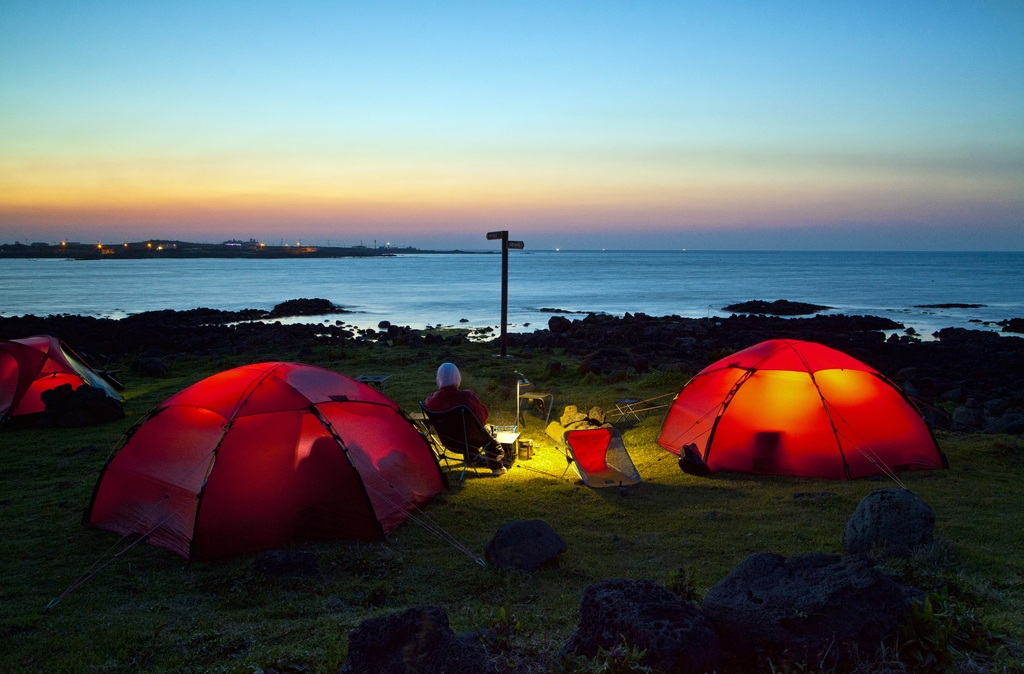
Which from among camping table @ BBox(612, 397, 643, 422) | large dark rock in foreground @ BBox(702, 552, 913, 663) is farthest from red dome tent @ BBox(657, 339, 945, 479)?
large dark rock in foreground @ BBox(702, 552, 913, 663)

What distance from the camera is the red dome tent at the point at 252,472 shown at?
21.0 ft

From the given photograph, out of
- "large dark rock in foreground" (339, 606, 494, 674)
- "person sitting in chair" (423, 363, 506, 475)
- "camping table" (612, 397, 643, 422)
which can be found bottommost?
"camping table" (612, 397, 643, 422)

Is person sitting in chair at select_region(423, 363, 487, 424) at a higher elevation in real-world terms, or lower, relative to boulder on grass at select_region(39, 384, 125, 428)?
higher

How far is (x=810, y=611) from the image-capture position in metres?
3.64

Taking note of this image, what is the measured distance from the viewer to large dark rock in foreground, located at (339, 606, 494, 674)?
330 cm

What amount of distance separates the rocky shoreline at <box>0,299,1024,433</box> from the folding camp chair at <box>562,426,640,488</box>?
6516 millimetres

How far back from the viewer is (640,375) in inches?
623

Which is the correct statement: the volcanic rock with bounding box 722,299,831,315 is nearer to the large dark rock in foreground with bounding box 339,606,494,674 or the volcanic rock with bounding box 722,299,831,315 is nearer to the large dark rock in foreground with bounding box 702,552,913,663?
the large dark rock in foreground with bounding box 702,552,913,663

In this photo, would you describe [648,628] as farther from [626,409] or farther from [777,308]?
[777,308]

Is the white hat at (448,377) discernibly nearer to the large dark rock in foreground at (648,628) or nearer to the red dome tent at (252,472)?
the red dome tent at (252,472)

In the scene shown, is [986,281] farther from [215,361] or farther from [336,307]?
[215,361]

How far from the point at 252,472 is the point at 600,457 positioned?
4.52 meters

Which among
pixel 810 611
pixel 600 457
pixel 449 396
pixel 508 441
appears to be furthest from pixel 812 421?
pixel 810 611

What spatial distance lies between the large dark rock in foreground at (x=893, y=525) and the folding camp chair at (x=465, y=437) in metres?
4.42
